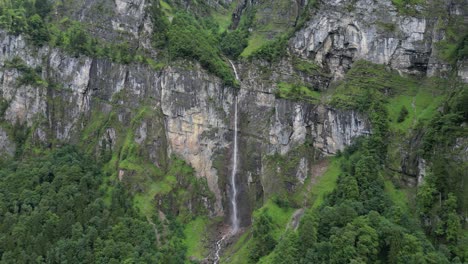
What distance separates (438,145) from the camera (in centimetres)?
6569

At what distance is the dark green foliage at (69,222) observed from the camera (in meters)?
65.4

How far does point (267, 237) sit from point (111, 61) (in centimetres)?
4554

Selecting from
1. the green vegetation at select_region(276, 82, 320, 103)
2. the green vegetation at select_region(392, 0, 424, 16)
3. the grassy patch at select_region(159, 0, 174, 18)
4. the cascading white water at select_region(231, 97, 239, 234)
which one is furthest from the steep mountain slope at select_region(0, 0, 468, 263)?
the grassy patch at select_region(159, 0, 174, 18)

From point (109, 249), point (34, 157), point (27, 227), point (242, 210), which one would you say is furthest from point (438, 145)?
point (34, 157)

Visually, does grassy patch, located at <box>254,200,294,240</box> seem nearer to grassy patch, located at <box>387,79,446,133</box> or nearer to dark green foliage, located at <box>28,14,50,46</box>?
grassy patch, located at <box>387,79,446,133</box>

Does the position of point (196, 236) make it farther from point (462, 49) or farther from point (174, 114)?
point (462, 49)

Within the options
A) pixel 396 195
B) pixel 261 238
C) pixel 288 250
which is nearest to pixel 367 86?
pixel 396 195

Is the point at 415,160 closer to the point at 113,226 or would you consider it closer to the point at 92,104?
the point at 113,226

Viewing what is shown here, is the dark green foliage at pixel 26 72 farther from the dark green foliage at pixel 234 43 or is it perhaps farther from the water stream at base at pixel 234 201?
the water stream at base at pixel 234 201

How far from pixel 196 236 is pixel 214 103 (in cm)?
2413

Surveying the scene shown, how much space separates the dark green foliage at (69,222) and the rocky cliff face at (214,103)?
7450 mm

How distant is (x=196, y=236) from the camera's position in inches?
3039

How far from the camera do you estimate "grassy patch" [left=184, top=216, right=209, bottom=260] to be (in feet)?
242

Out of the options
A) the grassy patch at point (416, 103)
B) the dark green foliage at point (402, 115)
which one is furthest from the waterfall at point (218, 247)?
the dark green foliage at point (402, 115)
